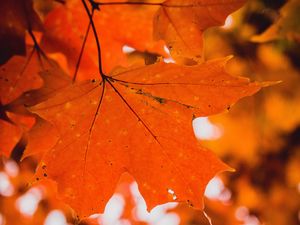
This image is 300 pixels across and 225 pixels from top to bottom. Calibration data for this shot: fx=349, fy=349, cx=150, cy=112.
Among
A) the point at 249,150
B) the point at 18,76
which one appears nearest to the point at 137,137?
the point at 18,76

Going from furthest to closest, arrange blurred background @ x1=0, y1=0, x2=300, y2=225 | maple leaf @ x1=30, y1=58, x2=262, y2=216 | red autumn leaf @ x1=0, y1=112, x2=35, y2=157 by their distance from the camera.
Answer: blurred background @ x1=0, y1=0, x2=300, y2=225 < red autumn leaf @ x1=0, y1=112, x2=35, y2=157 < maple leaf @ x1=30, y1=58, x2=262, y2=216

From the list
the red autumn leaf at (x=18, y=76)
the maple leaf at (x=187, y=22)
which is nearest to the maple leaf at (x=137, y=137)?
the maple leaf at (x=187, y=22)

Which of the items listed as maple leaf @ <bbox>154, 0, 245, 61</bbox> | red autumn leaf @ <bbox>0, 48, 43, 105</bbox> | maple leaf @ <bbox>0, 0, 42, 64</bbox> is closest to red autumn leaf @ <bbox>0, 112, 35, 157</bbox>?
red autumn leaf @ <bbox>0, 48, 43, 105</bbox>

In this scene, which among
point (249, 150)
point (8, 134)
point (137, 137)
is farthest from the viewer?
point (249, 150)

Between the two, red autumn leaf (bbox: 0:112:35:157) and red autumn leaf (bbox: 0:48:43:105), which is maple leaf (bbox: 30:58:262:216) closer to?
red autumn leaf (bbox: 0:112:35:157)

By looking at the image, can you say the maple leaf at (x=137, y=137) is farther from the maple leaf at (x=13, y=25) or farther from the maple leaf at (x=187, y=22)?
the maple leaf at (x=13, y=25)

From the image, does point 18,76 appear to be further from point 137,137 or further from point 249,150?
point 249,150
